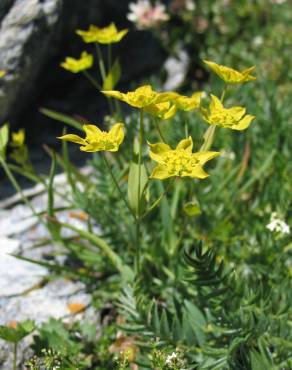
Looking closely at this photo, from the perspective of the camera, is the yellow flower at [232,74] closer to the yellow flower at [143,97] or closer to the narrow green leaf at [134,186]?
the yellow flower at [143,97]

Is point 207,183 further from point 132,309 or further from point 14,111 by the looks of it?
point 14,111

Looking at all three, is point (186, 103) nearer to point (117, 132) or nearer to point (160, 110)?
point (160, 110)

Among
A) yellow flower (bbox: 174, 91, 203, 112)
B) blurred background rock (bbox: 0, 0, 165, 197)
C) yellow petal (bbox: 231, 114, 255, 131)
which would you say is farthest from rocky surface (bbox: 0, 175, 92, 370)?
yellow petal (bbox: 231, 114, 255, 131)

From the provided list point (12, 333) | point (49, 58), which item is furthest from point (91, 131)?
point (49, 58)

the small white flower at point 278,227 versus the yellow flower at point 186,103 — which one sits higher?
the yellow flower at point 186,103

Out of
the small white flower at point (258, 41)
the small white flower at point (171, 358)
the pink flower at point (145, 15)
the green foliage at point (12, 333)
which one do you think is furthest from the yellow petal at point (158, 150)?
the small white flower at point (258, 41)

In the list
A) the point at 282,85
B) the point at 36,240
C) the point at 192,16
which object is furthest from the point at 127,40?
the point at 36,240

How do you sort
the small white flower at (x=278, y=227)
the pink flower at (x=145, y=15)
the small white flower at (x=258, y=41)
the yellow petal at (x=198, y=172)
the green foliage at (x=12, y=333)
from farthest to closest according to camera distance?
the small white flower at (x=258, y=41) → the pink flower at (x=145, y=15) → the small white flower at (x=278, y=227) → the green foliage at (x=12, y=333) → the yellow petal at (x=198, y=172)
